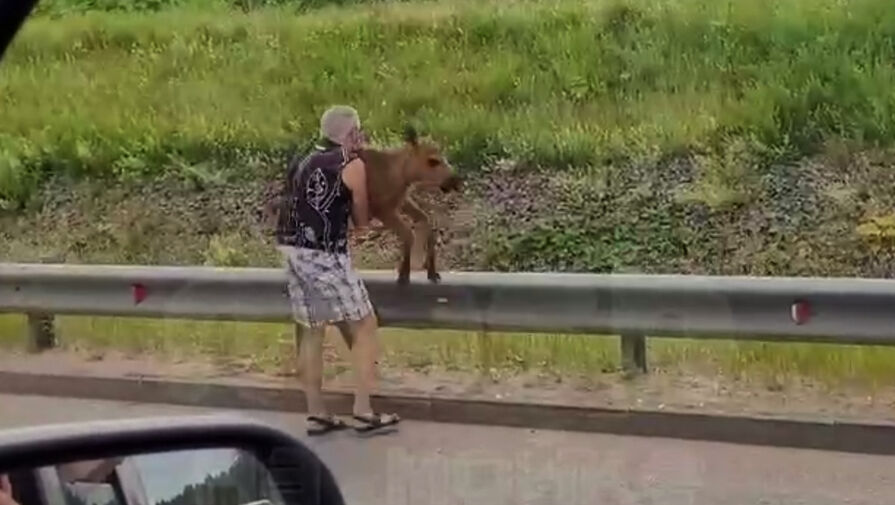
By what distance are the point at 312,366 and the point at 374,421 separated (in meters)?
0.25

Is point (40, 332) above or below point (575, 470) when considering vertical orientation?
above

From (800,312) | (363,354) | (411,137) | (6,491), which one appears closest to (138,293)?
(363,354)

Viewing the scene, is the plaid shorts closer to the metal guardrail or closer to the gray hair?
the metal guardrail

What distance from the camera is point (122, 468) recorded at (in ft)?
6.82

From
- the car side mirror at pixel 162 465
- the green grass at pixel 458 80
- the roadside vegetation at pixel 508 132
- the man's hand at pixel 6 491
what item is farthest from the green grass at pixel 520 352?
the man's hand at pixel 6 491

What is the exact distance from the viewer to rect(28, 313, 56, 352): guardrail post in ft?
15.7

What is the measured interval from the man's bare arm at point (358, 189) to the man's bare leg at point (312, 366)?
1.09ft

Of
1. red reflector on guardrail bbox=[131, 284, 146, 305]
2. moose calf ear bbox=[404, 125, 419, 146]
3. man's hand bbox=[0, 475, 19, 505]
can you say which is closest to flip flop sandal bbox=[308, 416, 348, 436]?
red reflector on guardrail bbox=[131, 284, 146, 305]

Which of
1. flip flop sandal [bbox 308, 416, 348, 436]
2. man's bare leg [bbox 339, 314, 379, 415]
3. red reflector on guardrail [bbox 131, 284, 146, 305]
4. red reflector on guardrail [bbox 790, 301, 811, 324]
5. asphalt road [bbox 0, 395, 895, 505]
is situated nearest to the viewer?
asphalt road [bbox 0, 395, 895, 505]

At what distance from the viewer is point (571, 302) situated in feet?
13.9

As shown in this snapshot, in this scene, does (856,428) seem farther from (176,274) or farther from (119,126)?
(119,126)

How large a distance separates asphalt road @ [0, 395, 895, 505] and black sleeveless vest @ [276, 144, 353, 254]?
502mm

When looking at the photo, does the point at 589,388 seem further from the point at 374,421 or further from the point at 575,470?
the point at 374,421

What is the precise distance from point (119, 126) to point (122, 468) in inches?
105
